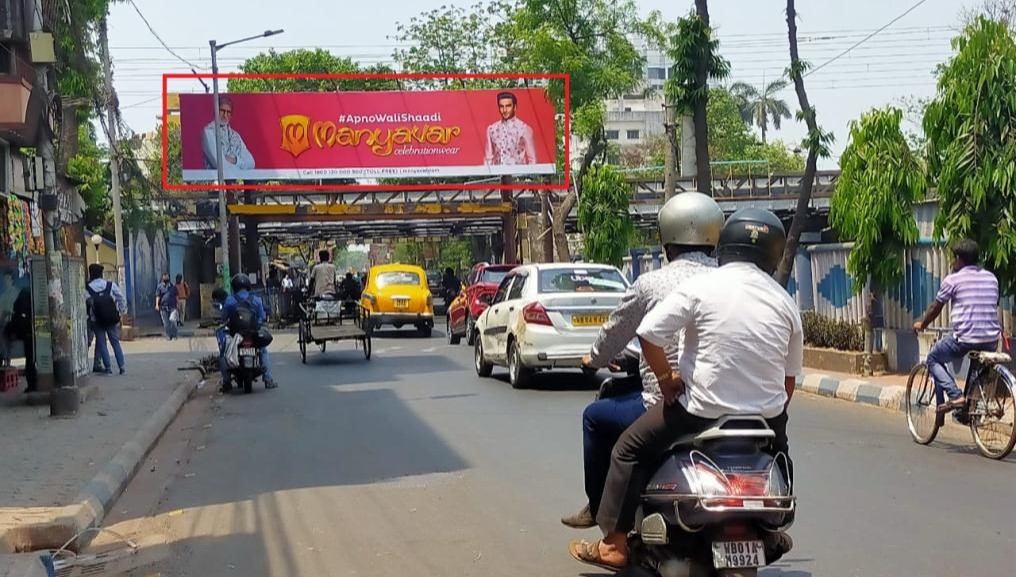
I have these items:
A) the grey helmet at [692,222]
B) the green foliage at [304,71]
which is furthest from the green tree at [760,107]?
the grey helmet at [692,222]

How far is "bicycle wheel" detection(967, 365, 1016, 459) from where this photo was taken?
8.56 meters

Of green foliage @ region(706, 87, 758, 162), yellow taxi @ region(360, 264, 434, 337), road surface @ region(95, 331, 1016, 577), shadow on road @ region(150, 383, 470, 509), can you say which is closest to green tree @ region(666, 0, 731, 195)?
road surface @ region(95, 331, 1016, 577)

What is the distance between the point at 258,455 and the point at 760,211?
6634 mm

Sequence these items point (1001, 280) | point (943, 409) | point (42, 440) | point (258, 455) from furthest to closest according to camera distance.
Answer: point (1001, 280) < point (42, 440) < point (258, 455) < point (943, 409)

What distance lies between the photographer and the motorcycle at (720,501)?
4.40m

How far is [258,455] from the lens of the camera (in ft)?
33.7

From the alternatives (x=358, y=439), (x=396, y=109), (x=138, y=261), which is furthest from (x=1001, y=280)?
(x=138, y=261)

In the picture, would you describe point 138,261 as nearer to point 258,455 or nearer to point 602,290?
point 602,290

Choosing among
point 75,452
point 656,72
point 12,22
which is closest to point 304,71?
point 12,22

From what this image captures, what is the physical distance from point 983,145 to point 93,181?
28.9m

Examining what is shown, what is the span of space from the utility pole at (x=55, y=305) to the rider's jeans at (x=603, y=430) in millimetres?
9132

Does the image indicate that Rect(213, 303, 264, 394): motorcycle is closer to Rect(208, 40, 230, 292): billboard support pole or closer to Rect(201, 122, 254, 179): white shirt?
Rect(208, 40, 230, 292): billboard support pole

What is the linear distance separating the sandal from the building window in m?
144

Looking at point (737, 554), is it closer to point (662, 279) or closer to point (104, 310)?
point (662, 279)
